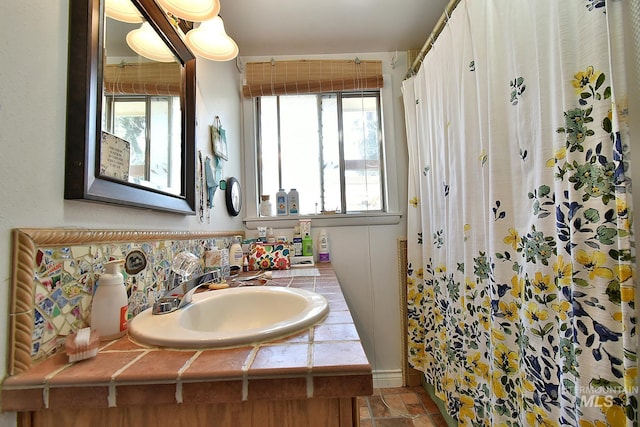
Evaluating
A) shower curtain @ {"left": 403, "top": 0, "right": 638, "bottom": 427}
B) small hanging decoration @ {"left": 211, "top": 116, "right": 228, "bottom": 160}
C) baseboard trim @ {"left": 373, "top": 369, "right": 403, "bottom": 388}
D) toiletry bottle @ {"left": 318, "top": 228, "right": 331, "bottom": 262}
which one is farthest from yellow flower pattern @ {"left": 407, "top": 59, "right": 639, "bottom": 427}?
small hanging decoration @ {"left": 211, "top": 116, "right": 228, "bottom": 160}

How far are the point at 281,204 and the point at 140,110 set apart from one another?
3.54 ft

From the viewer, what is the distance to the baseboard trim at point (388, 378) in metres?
1.67

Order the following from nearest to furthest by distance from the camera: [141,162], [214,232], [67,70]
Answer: [67,70] → [141,162] → [214,232]

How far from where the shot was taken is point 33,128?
46 centimetres

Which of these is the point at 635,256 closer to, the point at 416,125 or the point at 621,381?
the point at 621,381

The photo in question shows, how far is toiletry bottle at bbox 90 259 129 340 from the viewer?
530mm

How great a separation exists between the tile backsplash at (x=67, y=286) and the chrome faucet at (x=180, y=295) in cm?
7

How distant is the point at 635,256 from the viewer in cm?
49

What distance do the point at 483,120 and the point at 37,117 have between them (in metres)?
1.17

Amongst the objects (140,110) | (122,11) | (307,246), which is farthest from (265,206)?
(122,11)

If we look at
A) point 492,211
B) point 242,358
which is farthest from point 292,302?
point 492,211

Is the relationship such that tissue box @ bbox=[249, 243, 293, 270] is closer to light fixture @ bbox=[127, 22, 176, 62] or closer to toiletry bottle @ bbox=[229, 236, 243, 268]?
toiletry bottle @ bbox=[229, 236, 243, 268]

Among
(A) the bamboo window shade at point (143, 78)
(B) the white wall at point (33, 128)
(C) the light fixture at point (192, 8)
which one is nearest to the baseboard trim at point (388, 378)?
(B) the white wall at point (33, 128)

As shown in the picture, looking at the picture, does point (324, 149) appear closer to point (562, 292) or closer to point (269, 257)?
point (269, 257)
